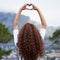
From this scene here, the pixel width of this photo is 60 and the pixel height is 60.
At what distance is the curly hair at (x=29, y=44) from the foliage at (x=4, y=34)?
1170 mm

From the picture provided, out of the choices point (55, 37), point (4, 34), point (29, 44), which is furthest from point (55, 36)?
point (29, 44)

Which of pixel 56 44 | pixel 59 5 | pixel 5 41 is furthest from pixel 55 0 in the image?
pixel 5 41

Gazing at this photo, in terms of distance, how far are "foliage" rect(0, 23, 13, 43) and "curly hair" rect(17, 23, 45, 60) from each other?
117cm

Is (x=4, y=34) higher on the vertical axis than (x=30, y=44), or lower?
lower

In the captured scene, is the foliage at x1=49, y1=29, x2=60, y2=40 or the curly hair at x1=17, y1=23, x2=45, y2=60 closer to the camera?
the curly hair at x1=17, y1=23, x2=45, y2=60

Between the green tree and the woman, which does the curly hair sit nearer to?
the woman

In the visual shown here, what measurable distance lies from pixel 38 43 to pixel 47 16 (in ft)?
4.19

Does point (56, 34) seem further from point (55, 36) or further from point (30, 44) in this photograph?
point (30, 44)

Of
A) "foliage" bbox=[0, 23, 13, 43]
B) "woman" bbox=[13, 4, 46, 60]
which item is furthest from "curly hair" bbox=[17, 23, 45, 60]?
"foliage" bbox=[0, 23, 13, 43]

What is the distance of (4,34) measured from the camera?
6.65 feet

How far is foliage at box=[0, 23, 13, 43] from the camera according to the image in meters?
2.02

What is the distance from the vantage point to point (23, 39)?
859 millimetres

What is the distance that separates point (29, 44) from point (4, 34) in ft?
3.94

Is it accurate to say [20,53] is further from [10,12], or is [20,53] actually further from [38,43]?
[10,12]
